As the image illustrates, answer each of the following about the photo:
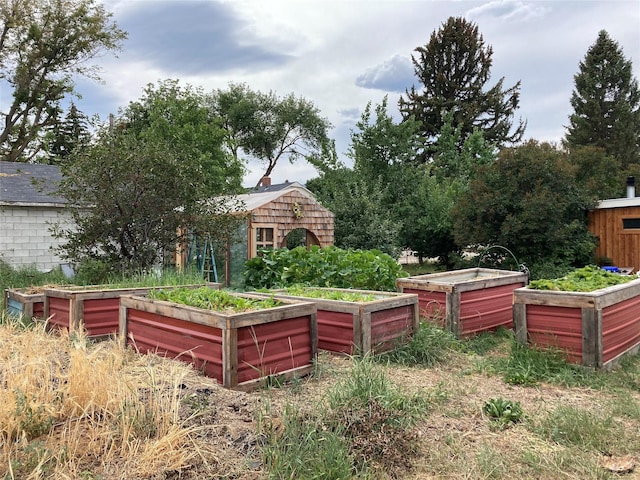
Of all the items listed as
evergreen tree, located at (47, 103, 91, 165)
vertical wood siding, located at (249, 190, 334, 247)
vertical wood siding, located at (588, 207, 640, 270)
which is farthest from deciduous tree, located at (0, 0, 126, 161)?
vertical wood siding, located at (588, 207, 640, 270)

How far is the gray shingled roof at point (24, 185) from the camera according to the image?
11889 millimetres

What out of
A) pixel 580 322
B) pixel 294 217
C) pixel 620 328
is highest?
pixel 294 217

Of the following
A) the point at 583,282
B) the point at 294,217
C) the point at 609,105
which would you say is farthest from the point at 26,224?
the point at 609,105

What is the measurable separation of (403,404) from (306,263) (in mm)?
4934

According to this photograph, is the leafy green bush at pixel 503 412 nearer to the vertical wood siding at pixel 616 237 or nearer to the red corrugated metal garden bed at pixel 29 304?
the red corrugated metal garden bed at pixel 29 304

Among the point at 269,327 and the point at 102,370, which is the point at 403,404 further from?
the point at 102,370

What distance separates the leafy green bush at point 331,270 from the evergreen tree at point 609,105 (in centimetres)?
2827

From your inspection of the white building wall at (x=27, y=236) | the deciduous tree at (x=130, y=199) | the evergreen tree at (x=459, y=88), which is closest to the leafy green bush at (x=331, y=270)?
the deciduous tree at (x=130, y=199)

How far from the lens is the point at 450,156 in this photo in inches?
1027

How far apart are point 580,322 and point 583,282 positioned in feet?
2.85

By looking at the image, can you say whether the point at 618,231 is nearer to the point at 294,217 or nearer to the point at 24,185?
the point at 294,217

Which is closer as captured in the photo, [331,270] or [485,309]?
[485,309]

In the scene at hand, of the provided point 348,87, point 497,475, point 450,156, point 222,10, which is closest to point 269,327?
point 497,475

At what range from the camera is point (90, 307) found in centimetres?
541
